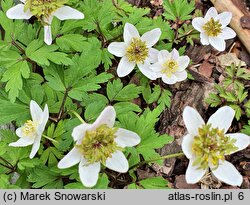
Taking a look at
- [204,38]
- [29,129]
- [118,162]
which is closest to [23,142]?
[29,129]

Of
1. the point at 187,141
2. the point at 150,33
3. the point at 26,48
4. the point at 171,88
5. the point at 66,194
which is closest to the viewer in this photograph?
the point at 187,141

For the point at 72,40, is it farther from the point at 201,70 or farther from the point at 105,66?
the point at 201,70

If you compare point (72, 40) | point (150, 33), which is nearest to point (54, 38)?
point (72, 40)

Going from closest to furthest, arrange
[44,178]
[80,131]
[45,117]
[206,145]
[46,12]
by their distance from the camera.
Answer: [80,131], [206,145], [45,117], [44,178], [46,12]

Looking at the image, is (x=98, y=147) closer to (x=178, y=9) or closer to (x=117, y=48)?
(x=117, y=48)

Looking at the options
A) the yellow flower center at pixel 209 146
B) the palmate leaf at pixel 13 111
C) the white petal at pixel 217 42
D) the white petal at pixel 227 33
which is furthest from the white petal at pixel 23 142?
the white petal at pixel 227 33

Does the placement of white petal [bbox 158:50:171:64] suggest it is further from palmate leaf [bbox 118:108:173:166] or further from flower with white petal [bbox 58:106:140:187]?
flower with white petal [bbox 58:106:140:187]
